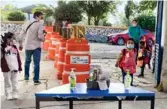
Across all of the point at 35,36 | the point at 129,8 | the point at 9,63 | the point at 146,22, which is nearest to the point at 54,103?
the point at 9,63

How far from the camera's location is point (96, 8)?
30.1m

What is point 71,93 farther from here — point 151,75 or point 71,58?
point 151,75


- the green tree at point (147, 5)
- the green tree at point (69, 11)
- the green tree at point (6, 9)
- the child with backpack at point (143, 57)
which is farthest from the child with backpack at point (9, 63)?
the green tree at point (6, 9)

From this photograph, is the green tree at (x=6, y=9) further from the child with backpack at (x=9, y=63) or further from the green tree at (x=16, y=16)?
the child with backpack at (x=9, y=63)

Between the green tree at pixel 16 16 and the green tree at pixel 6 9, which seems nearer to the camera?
the green tree at pixel 16 16

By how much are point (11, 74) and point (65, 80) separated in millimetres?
1518

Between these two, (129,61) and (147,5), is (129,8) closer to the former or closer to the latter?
(147,5)

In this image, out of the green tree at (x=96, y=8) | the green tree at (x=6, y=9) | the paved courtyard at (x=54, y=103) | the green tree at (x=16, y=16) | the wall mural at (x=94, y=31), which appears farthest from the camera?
the green tree at (x=96, y=8)

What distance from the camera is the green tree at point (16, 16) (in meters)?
29.0

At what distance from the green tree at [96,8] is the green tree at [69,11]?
64 centimetres

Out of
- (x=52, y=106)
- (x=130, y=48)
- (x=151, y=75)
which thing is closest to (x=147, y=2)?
(x=151, y=75)

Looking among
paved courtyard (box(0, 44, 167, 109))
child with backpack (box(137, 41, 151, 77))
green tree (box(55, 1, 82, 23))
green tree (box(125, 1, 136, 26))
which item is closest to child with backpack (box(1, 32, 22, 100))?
paved courtyard (box(0, 44, 167, 109))

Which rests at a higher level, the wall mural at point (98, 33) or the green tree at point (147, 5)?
the green tree at point (147, 5)

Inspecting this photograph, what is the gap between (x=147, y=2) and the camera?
28.2 m
